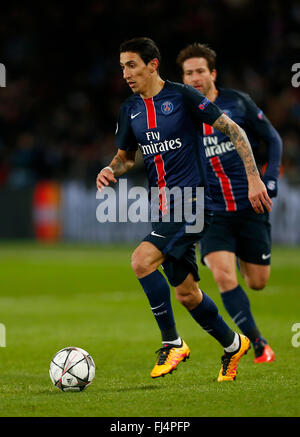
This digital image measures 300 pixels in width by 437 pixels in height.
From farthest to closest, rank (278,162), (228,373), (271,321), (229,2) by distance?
(229,2), (271,321), (278,162), (228,373)

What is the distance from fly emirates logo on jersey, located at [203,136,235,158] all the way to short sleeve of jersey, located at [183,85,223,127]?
119 cm

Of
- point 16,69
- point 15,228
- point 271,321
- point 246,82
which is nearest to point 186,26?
point 246,82

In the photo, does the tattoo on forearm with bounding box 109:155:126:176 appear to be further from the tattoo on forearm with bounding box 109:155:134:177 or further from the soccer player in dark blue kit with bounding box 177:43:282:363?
the soccer player in dark blue kit with bounding box 177:43:282:363

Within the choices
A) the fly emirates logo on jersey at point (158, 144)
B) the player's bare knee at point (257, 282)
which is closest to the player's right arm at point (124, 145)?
the fly emirates logo on jersey at point (158, 144)

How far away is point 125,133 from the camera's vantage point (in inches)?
231

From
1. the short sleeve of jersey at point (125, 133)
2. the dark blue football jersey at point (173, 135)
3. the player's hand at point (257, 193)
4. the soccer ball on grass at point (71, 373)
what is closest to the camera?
the soccer ball on grass at point (71, 373)

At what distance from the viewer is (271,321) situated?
9.29 metres

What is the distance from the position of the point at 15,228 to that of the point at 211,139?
14892 millimetres

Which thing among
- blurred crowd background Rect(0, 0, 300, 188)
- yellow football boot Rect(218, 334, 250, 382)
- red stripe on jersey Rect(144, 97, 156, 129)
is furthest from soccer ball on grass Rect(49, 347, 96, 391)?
blurred crowd background Rect(0, 0, 300, 188)

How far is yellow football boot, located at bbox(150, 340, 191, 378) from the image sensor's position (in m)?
5.44

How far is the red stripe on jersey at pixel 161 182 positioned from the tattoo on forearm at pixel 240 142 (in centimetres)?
43

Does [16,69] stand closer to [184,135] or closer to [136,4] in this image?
[136,4]

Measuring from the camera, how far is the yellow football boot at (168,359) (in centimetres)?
544

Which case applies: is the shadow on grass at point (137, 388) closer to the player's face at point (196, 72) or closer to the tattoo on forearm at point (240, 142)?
the tattoo on forearm at point (240, 142)
